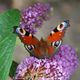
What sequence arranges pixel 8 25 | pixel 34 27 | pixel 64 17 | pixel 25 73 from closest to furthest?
1. pixel 25 73
2. pixel 8 25
3. pixel 34 27
4. pixel 64 17

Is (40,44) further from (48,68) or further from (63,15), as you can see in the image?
(63,15)

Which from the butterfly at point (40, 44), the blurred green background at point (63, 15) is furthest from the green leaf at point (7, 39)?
the blurred green background at point (63, 15)

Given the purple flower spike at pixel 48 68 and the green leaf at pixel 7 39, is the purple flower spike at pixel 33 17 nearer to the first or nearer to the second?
the green leaf at pixel 7 39

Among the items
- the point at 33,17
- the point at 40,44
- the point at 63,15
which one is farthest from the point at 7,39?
the point at 63,15

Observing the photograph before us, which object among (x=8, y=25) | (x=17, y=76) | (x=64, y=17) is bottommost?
(x=64, y=17)

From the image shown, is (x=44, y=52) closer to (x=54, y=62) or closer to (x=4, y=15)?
(x=54, y=62)

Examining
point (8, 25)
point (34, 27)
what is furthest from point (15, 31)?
point (34, 27)

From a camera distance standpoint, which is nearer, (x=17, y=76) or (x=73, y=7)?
(x=17, y=76)
